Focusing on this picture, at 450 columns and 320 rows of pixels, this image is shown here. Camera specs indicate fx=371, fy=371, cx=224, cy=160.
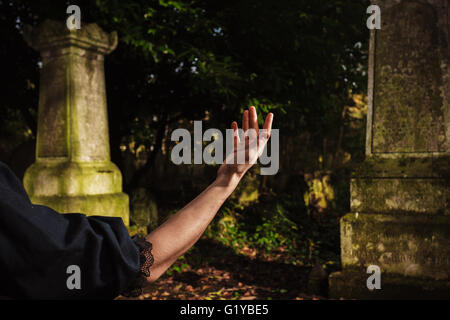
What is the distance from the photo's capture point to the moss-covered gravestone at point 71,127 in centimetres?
535

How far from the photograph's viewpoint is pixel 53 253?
0.81m

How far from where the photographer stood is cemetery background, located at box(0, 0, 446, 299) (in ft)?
19.0

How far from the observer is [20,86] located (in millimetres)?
8055

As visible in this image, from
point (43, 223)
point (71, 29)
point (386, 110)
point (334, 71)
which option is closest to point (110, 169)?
point (71, 29)

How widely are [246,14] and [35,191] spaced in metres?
4.53

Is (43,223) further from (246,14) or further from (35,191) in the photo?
(246,14)

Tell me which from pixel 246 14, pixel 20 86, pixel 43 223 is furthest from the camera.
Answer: pixel 20 86

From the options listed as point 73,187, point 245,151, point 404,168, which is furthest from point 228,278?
point 245,151

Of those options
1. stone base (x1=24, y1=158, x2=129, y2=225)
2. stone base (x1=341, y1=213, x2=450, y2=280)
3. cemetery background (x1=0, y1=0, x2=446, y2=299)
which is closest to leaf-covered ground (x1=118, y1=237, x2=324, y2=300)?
cemetery background (x1=0, y1=0, x2=446, y2=299)

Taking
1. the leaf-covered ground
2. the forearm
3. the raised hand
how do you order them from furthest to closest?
the leaf-covered ground, the raised hand, the forearm

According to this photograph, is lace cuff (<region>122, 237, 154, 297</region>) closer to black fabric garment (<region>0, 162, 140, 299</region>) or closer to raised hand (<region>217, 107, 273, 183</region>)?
black fabric garment (<region>0, 162, 140, 299</region>)

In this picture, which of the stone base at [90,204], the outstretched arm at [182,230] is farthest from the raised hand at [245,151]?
the stone base at [90,204]

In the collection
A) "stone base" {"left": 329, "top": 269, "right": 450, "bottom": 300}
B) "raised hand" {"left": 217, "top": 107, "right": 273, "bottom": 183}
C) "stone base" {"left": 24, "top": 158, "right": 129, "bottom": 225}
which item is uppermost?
"raised hand" {"left": 217, "top": 107, "right": 273, "bottom": 183}

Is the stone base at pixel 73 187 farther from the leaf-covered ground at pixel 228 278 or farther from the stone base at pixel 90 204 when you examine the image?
the leaf-covered ground at pixel 228 278
